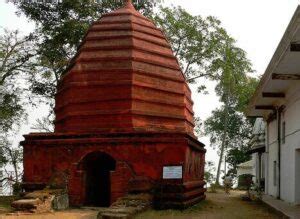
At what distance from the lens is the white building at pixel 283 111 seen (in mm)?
9798

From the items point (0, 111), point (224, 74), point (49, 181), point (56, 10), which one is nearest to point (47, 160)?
point (49, 181)

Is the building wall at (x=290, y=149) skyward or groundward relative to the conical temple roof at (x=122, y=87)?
groundward

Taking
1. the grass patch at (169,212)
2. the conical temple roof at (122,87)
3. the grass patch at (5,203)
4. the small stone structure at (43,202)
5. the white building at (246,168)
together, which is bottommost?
the grass patch at (5,203)

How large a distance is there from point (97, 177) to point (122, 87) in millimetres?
2683

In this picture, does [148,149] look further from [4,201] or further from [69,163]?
[4,201]

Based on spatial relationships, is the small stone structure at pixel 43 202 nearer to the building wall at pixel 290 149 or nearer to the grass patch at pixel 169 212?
the grass patch at pixel 169 212

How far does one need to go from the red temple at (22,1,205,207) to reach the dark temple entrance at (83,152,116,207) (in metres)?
0.03

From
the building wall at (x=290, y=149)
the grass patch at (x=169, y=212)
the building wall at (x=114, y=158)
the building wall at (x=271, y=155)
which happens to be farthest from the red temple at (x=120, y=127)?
the building wall at (x=271, y=155)

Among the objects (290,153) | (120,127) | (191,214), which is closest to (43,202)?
(120,127)

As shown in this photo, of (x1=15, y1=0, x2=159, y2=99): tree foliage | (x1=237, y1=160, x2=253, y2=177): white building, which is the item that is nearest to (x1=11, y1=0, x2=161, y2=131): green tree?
(x1=15, y1=0, x2=159, y2=99): tree foliage

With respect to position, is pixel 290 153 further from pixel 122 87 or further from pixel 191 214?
pixel 122 87

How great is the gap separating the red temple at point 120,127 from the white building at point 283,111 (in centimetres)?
262

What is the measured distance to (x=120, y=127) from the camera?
39.5 ft

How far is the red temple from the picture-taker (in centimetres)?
1120
